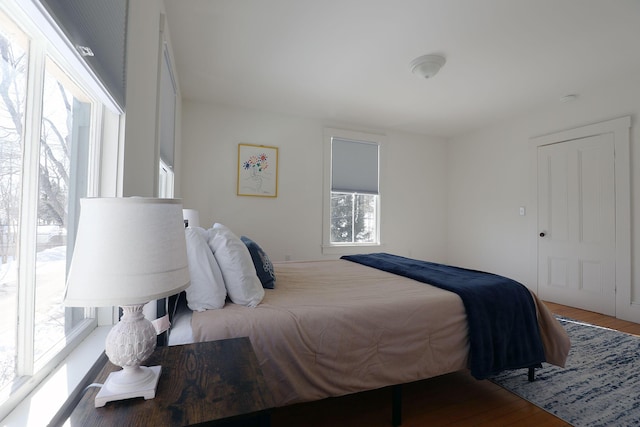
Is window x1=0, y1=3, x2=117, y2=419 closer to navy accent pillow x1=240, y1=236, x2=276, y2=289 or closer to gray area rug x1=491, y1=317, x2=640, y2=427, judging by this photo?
navy accent pillow x1=240, y1=236, x2=276, y2=289

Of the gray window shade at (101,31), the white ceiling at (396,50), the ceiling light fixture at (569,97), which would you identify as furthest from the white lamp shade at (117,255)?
the ceiling light fixture at (569,97)

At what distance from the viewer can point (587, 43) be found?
2773mm

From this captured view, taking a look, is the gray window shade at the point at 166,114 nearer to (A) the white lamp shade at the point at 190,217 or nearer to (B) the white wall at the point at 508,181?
(A) the white lamp shade at the point at 190,217

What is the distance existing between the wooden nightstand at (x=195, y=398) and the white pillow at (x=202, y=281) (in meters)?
0.45

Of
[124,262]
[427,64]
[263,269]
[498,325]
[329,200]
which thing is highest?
[427,64]

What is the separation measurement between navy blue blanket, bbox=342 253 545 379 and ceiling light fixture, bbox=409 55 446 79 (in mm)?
2130

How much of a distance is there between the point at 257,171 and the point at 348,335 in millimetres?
3331

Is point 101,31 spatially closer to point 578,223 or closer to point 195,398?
point 195,398

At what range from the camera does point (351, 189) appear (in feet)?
16.8

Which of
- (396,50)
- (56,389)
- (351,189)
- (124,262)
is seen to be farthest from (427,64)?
(56,389)

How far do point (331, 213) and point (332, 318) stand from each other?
3486 millimetres

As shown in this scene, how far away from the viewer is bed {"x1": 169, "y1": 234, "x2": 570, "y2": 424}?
145 centimetres

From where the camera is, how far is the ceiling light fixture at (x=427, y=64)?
9.83 ft

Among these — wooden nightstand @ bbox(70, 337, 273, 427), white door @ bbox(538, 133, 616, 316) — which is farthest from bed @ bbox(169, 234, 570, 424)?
white door @ bbox(538, 133, 616, 316)
